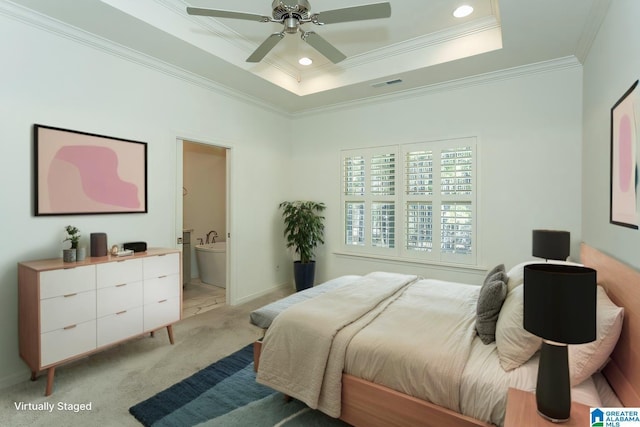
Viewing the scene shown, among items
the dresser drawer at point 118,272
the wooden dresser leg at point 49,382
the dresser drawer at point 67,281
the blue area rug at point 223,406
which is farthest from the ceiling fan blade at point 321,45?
the wooden dresser leg at point 49,382

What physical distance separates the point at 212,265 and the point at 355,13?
4.28 metres

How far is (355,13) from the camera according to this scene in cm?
214

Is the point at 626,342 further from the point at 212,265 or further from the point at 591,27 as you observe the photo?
the point at 212,265

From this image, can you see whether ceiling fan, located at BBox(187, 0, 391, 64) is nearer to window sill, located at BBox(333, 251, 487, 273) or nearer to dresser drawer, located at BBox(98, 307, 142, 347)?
dresser drawer, located at BBox(98, 307, 142, 347)

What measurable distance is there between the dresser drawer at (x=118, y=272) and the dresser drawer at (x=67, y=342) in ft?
1.03

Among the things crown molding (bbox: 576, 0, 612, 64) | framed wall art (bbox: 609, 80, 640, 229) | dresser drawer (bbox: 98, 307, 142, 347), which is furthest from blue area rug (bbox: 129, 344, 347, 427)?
crown molding (bbox: 576, 0, 612, 64)

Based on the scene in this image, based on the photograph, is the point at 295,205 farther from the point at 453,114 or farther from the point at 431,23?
the point at 431,23

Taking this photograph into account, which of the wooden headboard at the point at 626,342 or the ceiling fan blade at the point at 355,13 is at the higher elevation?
the ceiling fan blade at the point at 355,13

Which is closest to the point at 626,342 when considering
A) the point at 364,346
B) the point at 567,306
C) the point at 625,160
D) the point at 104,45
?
the point at 567,306

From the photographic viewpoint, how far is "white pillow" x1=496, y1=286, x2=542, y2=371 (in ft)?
5.02

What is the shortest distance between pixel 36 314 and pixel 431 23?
163 inches

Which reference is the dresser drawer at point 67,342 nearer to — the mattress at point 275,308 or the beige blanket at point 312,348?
the mattress at point 275,308

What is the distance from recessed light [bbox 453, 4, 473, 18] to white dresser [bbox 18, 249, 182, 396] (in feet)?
11.6

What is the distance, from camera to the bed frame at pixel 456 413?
138 cm
